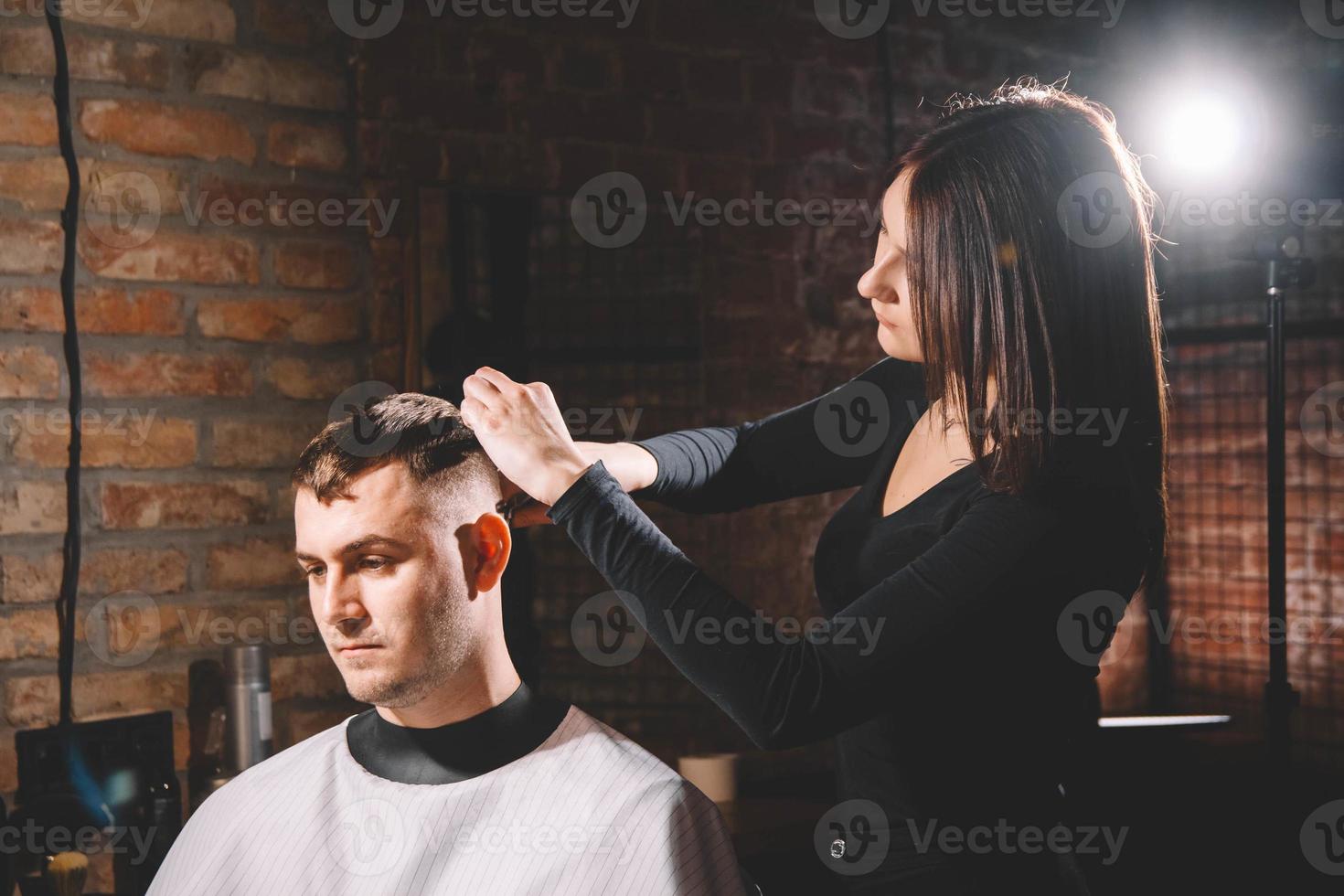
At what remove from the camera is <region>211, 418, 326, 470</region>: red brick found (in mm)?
1991

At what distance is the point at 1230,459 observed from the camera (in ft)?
10.2

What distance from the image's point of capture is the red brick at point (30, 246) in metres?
1.82

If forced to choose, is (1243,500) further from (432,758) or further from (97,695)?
(97,695)

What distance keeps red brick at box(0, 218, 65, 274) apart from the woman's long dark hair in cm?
141

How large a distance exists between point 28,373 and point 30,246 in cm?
20

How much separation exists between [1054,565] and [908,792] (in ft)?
1.02

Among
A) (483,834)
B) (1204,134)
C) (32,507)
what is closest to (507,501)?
(483,834)

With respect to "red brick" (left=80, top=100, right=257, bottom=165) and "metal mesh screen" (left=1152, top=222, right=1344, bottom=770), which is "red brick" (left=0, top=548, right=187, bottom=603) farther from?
"metal mesh screen" (left=1152, top=222, right=1344, bottom=770)

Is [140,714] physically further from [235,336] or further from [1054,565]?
[1054,565]

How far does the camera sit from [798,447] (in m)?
1.60

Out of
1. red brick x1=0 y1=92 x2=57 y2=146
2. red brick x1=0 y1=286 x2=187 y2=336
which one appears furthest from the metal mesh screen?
red brick x1=0 y1=92 x2=57 y2=146

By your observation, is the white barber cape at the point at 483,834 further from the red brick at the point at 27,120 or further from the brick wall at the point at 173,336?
the red brick at the point at 27,120

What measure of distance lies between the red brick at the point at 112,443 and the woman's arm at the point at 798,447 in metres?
0.89

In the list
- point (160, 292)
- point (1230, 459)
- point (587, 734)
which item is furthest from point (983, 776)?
point (1230, 459)
